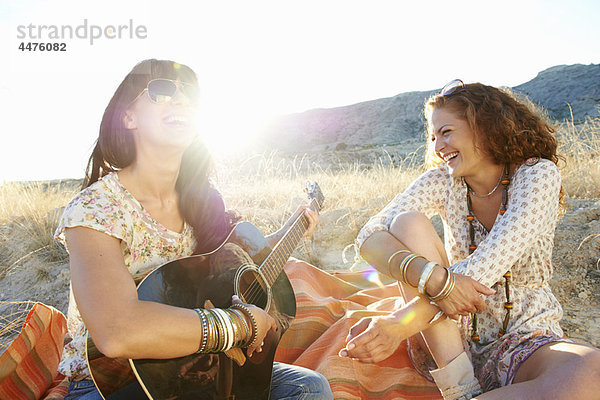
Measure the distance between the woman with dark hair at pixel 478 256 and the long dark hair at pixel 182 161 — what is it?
2.94 ft

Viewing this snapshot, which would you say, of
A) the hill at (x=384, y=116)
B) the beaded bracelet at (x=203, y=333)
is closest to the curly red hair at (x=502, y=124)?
the beaded bracelet at (x=203, y=333)

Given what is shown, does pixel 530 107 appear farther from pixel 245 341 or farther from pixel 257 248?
pixel 245 341

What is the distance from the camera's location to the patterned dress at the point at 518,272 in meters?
2.08

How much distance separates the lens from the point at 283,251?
8.27 ft

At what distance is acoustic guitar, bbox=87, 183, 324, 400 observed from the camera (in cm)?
147

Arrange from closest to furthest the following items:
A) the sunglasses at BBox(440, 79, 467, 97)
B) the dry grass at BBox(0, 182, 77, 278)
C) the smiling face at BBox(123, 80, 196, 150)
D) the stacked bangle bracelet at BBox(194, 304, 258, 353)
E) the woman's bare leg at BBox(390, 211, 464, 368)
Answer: the stacked bangle bracelet at BBox(194, 304, 258, 353), the smiling face at BBox(123, 80, 196, 150), the woman's bare leg at BBox(390, 211, 464, 368), the sunglasses at BBox(440, 79, 467, 97), the dry grass at BBox(0, 182, 77, 278)

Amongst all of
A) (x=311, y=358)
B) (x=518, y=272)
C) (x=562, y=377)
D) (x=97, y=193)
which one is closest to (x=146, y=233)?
(x=97, y=193)

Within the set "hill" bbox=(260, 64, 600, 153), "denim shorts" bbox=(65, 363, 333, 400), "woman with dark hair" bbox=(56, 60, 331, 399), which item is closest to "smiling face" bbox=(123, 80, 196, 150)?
"woman with dark hair" bbox=(56, 60, 331, 399)

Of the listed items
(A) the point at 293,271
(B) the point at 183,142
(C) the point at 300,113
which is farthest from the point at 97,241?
(C) the point at 300,113

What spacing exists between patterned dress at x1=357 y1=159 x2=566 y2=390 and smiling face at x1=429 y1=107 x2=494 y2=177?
0.70 ft

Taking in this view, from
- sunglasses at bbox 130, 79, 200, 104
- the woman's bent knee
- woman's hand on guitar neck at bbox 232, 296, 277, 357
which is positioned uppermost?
sunglasses at bbox 130, 79, 200, 104

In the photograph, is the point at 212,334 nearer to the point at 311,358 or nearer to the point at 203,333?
Result: the point at 203,333

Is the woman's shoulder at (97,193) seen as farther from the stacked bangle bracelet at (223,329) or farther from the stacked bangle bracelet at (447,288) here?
the stacked bangle bracelet at (447,288)

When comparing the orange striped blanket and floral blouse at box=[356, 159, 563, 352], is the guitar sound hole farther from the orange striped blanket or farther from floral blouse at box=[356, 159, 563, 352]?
floral blouse at box=[356, 159, 563, 352]
